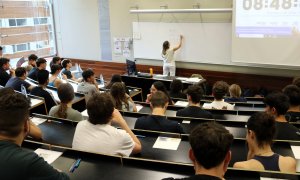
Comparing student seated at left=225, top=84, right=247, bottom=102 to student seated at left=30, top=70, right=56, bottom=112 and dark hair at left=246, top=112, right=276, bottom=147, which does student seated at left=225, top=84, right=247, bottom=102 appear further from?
student seated at left=30, top=70, right=56, bottom=112

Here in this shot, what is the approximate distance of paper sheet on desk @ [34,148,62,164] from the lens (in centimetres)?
226

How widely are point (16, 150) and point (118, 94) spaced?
2344 mm

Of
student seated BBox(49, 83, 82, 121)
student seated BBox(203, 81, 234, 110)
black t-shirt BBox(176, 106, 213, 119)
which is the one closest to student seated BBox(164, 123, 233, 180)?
black t-shirt BBox(176, 106, 213, 119)

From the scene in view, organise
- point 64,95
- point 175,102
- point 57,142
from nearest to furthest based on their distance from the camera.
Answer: point 57,142 < point 64,95 < point 175,102

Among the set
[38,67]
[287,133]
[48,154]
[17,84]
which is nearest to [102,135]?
[48,154]

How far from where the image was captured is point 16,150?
1589 millimetres

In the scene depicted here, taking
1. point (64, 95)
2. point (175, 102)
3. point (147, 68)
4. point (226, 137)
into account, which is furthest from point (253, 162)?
point (147, 68)

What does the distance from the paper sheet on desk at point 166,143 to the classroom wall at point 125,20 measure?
4997 millimetres

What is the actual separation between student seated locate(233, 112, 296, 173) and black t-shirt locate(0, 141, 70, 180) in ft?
3.98

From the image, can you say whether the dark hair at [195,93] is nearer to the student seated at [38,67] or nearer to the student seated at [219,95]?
the student seated at [219,95]

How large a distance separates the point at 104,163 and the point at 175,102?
9.06ft

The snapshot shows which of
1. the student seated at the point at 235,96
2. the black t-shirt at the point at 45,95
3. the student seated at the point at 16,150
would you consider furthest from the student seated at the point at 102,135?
the student seated at the point at 235,96

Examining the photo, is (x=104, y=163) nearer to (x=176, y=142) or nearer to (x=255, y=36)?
(x=176, y=142)

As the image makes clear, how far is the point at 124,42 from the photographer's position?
8734 mm
